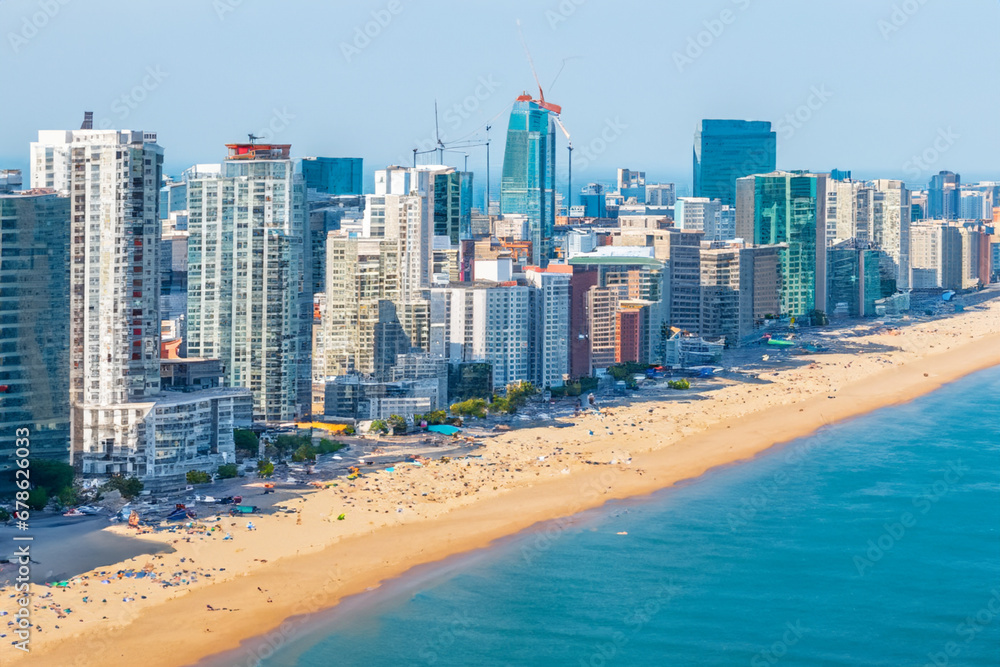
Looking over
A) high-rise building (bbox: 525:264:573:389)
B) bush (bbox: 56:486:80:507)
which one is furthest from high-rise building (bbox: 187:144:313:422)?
high-rise building (bbox: 525:264:573:389)

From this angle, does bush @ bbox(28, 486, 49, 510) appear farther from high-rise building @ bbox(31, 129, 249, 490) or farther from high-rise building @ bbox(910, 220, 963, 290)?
high-rise building @ bbox(910, 220, 963, 290)

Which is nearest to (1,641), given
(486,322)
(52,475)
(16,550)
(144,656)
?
(144,656)

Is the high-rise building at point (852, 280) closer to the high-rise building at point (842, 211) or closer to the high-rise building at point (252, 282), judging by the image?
the high-rise building at point (842, 211)

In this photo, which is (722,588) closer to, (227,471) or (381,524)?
(381,524)

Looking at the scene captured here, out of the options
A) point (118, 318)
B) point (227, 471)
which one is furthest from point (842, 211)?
point (118, 318)

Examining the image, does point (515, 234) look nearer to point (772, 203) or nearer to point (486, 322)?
point (772, 203)

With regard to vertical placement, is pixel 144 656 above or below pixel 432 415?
below
